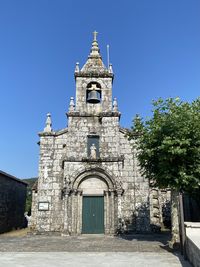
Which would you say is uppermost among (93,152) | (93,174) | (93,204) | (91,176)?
(93,152)

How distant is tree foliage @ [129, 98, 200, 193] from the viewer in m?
10.6

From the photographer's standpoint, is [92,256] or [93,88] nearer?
[92,256]

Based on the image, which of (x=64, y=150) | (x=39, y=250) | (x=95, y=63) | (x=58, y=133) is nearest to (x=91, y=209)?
(x=64, y=150)

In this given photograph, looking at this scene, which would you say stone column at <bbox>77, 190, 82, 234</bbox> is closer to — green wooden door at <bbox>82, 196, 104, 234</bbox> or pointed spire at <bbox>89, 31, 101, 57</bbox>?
green wooden door at <bbox>82, 196, 104, 234</bbox>

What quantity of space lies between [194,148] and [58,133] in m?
9.43

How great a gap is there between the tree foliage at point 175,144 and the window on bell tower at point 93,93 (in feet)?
21.9

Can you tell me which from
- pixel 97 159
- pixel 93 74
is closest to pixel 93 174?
pixel 97 159

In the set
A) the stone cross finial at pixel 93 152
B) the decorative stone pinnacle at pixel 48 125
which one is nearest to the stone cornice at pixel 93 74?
the decorative stone pinnacle at pixel 48 125

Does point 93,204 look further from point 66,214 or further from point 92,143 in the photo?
point 92,143

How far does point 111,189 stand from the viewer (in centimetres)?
1578

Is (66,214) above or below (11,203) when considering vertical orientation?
below

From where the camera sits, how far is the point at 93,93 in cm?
1756

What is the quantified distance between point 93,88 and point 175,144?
28.9ft

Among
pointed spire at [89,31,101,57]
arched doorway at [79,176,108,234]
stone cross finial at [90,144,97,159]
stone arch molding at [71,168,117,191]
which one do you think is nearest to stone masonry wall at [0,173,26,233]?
stone arch molding at [71,168,117,191]
